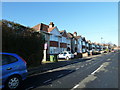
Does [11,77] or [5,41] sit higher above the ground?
[5,41]

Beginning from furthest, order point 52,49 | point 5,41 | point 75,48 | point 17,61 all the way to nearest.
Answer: point 75,48, point 52,49, point 5,41, point 17,61

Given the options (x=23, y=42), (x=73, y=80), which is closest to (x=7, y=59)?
(x=73, y=80)

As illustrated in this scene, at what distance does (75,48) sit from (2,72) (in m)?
41.2

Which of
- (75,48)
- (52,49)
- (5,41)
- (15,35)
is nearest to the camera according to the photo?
(5,41)

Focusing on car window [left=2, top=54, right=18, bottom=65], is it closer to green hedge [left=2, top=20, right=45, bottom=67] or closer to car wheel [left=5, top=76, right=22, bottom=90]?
car wheel [left=5, top=76, right=22, bottom=90]

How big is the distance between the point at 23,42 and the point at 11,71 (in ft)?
19.4

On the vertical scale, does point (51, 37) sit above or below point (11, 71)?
above

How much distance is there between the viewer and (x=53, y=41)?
27359 millimetres

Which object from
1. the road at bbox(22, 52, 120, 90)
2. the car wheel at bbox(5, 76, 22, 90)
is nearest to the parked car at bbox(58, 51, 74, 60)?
the road at bbox(22, 52, 120, 90)

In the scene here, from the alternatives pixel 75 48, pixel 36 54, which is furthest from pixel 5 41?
pixel 75 48

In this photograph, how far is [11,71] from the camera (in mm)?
4754

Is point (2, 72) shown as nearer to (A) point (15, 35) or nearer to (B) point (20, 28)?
(A) point (15, 35)

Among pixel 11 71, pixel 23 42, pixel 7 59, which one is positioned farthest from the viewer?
pixel 23 42

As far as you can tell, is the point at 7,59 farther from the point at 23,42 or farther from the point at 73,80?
the point at 23,42
